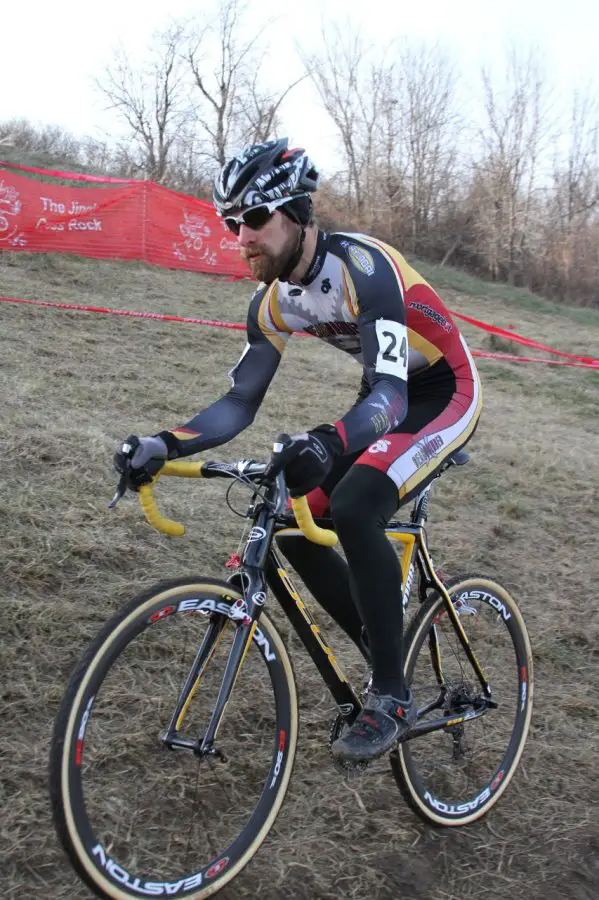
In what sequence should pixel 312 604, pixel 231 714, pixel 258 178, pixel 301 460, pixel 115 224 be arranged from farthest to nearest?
pixel 115 224 → pixel 312 604 → pixel 231 714 → pixel 258 178 → pixel 301 460

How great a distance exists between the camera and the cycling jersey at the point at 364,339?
8.89 ft

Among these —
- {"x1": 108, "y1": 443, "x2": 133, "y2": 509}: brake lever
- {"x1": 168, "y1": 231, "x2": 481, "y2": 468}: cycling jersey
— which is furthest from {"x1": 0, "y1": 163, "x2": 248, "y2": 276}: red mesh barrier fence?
{"x1": 108, "y1": 443, "x2": 133, "y2": 509}: brake lever

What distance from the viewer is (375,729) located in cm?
254

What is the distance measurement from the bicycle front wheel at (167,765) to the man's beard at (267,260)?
118 centimetres

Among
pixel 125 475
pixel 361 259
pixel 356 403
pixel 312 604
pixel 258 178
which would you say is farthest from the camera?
pixel 312 604

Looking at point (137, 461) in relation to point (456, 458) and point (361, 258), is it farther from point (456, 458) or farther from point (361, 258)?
point (456, 458)

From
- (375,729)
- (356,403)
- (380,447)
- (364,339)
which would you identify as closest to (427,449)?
(380,447)

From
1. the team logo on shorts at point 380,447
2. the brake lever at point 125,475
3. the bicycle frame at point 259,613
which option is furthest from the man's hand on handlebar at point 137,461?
the team logo on shorts at point 380,447

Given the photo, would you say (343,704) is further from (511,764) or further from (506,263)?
(506,263)

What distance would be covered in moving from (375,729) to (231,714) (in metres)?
0.98

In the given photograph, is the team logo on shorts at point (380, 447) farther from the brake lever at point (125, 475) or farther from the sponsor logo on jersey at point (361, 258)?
the brake lever at point (125, 475)

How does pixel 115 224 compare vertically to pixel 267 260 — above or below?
above

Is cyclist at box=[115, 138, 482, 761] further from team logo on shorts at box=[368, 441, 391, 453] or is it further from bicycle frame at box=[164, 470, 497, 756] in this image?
bicycle frame at box=[164, 470, 497, 756]

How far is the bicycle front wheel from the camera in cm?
202
